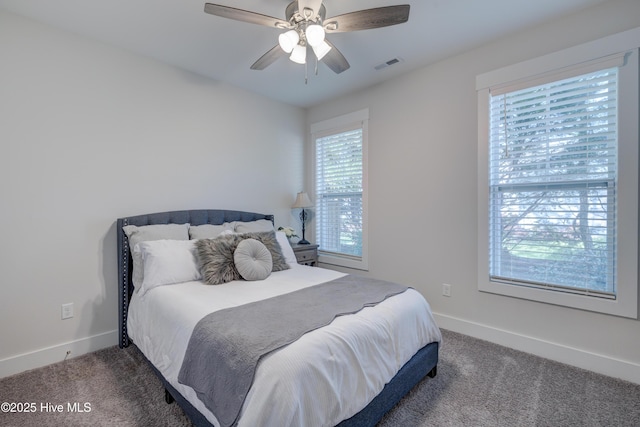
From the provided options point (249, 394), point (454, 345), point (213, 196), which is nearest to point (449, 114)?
point (454, 345)

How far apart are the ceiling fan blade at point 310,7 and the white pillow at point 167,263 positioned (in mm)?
1893

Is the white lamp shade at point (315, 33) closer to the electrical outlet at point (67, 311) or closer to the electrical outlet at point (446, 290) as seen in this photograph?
the electrical outlet at point (446, 290)

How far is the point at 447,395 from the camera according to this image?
6.29ft

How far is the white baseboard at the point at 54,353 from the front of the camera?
2176mm

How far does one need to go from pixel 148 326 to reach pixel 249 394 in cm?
123

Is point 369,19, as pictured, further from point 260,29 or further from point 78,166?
point 78,166

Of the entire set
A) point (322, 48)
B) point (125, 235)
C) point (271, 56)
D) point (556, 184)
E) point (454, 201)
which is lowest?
point (125, 235)

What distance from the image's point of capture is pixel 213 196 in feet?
11.0

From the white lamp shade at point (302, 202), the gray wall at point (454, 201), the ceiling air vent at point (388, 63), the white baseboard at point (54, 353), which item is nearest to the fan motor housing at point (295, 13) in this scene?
the ceiling air vent at point (388, 63)

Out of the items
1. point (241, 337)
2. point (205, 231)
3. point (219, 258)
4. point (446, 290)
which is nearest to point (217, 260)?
point (219, 258)

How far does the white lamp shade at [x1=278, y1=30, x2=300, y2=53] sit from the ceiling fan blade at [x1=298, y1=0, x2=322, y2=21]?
129 millimetres

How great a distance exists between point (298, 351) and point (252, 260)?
1252mm

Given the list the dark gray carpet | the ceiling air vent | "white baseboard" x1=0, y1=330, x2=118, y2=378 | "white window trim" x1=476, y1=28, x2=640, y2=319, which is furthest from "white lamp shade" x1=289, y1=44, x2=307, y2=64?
"white baseboard" x1=0, y1=330, x2=118, y2=378

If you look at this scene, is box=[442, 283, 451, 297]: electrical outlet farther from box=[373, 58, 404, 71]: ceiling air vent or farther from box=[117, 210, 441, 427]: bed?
box=[373, 58, 404, 71]: ceiling air vent
